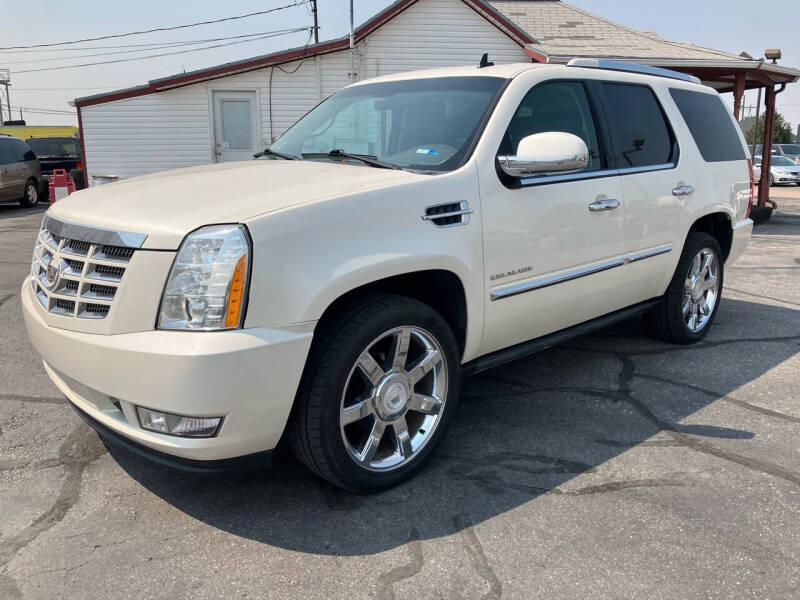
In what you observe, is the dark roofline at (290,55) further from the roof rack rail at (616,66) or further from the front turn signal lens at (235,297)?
the front turn signal lens at (235,297)

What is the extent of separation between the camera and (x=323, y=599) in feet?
7.86

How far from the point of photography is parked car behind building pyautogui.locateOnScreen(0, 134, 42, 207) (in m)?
16.2

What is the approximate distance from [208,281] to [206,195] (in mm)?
533

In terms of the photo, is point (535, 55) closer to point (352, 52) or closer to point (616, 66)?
point (352, 52)

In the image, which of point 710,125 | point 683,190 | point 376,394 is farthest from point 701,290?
point 376,394

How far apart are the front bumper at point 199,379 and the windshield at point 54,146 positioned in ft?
68.8

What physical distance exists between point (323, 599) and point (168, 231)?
1405 millimetres

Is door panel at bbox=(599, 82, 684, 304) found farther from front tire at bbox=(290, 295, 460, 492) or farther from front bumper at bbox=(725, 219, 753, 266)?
front tire at bbox=(290, 295, 460, 492)

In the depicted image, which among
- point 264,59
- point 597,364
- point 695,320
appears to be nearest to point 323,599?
point 597,364

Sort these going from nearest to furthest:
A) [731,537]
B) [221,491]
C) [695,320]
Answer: [731,537]
[221,491]
[695,320]

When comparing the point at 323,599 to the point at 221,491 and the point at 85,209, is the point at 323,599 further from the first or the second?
the point at 85,209

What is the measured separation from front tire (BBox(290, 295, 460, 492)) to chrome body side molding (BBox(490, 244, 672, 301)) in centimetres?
41

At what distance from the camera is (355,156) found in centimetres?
362

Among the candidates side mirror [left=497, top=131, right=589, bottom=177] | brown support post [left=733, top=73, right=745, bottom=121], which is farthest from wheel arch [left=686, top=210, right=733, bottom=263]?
brown support post [left=733, top=73, right=745, bottom=121]
